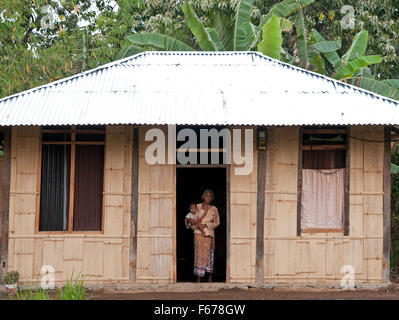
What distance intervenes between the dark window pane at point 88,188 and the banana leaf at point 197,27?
15.6 feet

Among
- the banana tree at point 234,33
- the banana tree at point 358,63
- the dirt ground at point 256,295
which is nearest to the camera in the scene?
the dirt ground at point 256,295

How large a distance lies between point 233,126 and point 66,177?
2693 mm

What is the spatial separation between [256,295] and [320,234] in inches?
54.1

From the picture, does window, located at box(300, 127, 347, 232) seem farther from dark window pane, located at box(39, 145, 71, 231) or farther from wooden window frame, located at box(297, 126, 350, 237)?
dark window pane, located at box(39, 145, 71, 231)

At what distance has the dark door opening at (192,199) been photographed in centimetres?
1223

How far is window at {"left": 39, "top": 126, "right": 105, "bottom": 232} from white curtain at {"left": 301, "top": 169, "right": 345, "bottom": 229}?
10.4 ft

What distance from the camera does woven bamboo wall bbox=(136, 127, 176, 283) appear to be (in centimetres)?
853

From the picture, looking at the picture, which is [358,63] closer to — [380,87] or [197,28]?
[380,87]

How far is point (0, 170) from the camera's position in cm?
1025

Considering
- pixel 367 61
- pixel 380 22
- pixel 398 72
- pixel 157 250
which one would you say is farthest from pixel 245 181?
pixel 398 72

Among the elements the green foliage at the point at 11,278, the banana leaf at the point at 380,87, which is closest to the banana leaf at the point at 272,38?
the banana leaf at the point at 380,87

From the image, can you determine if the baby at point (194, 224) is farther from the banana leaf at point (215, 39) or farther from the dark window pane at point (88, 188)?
the banana leaf at point (215, 39)

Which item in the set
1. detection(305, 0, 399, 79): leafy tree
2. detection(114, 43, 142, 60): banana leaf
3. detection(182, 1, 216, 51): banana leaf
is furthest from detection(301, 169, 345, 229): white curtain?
detection(305, 0, 399, 79): leafy tree

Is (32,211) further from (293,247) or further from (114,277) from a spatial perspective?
(293,247)
